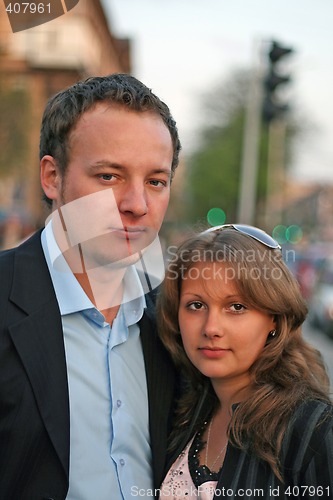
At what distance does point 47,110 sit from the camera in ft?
8.57

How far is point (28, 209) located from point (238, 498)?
153 ft

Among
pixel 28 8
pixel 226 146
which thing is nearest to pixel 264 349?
pixel 28 8

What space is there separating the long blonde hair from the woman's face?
0.11 feet

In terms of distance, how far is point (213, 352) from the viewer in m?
2.42

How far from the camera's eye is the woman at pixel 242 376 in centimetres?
216

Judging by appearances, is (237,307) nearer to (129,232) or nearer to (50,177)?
(129,232)

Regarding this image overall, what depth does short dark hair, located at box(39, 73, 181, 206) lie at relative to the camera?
243cm

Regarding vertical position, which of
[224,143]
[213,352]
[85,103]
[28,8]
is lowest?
[213,352]

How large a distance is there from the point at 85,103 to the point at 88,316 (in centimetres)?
74

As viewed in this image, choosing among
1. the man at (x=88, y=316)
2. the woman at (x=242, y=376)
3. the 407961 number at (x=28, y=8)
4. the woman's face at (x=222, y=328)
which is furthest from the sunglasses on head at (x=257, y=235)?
the 407961 number at (x=28, y=8)

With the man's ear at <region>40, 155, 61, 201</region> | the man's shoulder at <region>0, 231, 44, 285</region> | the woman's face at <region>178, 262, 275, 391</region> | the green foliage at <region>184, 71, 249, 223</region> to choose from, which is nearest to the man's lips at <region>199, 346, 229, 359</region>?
the woman's face at <region>178, 262, 275, 391</region>

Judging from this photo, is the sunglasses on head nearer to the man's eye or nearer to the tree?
the man's eye

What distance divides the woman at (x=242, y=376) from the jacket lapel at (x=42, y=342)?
0.47 meters

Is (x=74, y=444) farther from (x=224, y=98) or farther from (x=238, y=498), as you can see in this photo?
(x=224, y=98)
